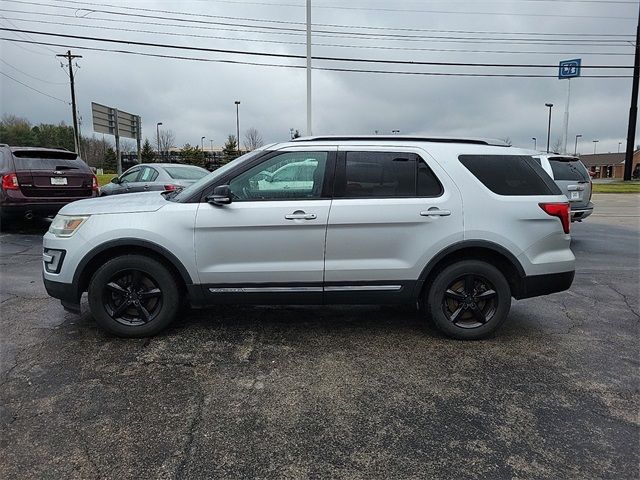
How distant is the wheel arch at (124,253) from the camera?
397cm

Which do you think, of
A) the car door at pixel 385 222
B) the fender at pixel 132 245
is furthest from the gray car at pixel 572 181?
the fender at pixel 132 245

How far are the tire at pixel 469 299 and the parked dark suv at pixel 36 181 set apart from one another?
855 centimetres

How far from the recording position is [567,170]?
30.6ft

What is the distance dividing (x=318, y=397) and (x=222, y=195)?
1.81 metres

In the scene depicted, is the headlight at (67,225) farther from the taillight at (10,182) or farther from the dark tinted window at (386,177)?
the taillight at (10,182)

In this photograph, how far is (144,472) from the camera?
2.42 metres

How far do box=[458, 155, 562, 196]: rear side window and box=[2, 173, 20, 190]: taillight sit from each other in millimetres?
8960

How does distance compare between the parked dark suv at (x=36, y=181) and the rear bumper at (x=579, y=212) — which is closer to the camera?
the rear bumper at (x=579, y=212)

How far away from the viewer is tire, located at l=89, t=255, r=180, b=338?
4039 mm

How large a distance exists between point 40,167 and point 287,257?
26.6ft

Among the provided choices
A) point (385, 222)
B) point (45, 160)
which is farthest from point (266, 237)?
point (45, 160)

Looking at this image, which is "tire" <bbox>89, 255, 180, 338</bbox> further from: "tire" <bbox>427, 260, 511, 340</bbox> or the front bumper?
"tire" <bbox>427, 260, 511, 340</bbox>

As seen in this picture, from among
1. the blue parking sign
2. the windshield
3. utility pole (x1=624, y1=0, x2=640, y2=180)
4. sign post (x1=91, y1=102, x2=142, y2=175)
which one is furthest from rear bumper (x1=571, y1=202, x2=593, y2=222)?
utility pole (x1=624, y1=0, x2=640, y2=180)

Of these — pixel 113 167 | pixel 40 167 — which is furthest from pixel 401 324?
pixel 113 167
